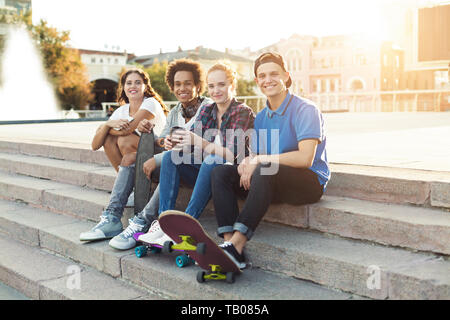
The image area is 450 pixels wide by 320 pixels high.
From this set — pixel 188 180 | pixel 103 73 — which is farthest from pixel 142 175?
pixel 103 73

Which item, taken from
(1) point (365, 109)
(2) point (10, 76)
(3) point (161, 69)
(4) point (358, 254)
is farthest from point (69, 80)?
(4) point (358, 254)

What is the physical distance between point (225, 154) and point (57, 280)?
1.32 m

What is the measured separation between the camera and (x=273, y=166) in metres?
2.56

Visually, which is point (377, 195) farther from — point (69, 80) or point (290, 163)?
point (69, 80)

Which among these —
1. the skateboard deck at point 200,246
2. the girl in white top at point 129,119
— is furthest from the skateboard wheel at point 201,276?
the girl in white top at point 129,119

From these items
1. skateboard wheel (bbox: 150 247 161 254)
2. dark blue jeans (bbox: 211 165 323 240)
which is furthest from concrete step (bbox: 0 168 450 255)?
skateboard wheel (bbox: 150 247 161 254)

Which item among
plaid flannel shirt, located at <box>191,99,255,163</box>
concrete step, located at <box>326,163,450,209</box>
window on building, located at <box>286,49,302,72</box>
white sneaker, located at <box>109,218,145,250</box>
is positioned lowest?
white sneaker, located at <box>109,218,145,250</box>

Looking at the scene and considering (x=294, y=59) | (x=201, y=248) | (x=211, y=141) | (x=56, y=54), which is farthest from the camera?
(x=294, y=59)

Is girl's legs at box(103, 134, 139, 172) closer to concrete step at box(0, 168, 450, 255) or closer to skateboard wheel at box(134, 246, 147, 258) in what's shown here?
concrete step at box(0, 168, 450, 255)

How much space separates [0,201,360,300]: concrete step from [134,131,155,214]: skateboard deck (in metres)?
0.35

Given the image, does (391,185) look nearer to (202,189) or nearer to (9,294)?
(202,189)

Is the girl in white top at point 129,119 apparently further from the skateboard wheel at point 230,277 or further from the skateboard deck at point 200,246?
the skateboard wheel at point 230,277

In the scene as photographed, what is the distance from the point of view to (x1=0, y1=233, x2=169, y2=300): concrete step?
2.72m

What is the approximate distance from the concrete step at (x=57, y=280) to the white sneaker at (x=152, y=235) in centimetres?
28
